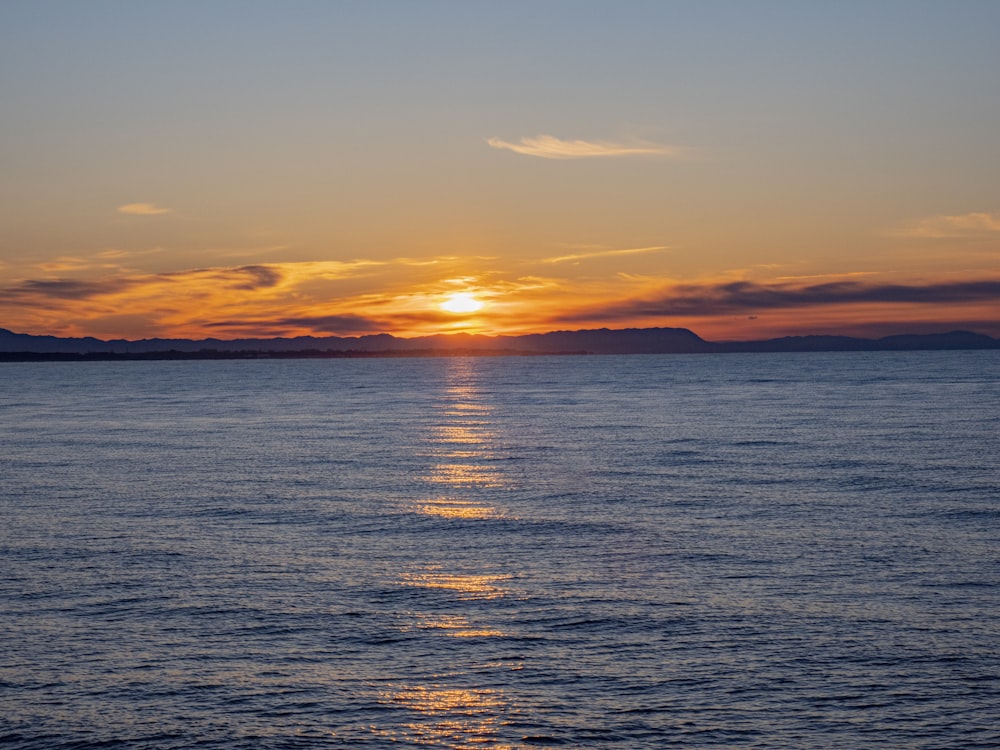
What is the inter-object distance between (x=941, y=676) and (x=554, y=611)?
19.9 feet

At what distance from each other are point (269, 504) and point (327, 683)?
1720 centimetres

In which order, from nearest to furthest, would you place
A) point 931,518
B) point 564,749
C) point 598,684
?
point 564,749, point 598,684, point 931,518

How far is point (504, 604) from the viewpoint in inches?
709

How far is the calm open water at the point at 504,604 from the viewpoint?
42.0 feet

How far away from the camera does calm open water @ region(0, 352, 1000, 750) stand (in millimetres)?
12805

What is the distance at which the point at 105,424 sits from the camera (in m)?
70.0

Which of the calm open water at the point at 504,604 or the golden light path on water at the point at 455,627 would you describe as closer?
the golden light path on water at the point at 455,627

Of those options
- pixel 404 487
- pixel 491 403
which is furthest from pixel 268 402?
pixel 404 487

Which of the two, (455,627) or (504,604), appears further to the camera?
(504,604)

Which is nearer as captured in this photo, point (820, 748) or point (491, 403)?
point (820, 748)

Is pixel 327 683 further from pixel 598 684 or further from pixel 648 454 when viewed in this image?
pixel 648 454

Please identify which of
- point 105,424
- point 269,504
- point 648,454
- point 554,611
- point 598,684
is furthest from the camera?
point 105,424

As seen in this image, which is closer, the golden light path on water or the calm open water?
Result: the golden light path on water

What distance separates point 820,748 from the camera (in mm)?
11875
